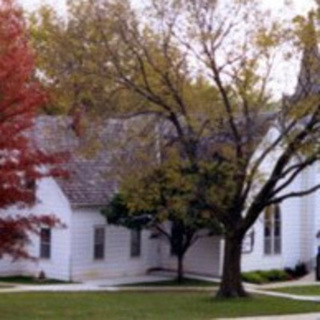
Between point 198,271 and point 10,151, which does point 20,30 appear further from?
point 198,271

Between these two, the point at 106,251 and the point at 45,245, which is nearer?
the point at 45,245

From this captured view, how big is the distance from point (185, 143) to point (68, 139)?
8204 millimetres

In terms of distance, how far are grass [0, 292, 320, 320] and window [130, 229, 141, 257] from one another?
8.25 metres

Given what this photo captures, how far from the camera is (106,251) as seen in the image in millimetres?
40094

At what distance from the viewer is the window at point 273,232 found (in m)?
42.7

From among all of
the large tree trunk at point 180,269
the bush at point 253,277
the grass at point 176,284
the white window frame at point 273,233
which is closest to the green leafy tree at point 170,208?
the large tree trunk at point 180,269

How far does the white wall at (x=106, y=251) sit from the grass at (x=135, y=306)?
21.0ft

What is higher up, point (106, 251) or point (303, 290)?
point (106, 251)

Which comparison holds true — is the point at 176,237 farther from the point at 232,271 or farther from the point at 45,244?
the point at 232,271

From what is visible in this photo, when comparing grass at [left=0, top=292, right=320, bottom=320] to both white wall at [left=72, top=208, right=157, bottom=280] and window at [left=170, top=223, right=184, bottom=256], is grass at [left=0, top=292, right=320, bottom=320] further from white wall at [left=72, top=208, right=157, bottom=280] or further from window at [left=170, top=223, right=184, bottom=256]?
white wall at [left=72, top=208, right=157, bottom=280]

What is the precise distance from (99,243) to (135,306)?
1235 cm

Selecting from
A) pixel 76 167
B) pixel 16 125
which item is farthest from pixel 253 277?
pixel 16 125

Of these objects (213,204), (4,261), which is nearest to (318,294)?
(213,204)

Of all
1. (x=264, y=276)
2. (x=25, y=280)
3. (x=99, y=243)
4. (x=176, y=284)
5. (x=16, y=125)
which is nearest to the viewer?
(x=16, y=125)
